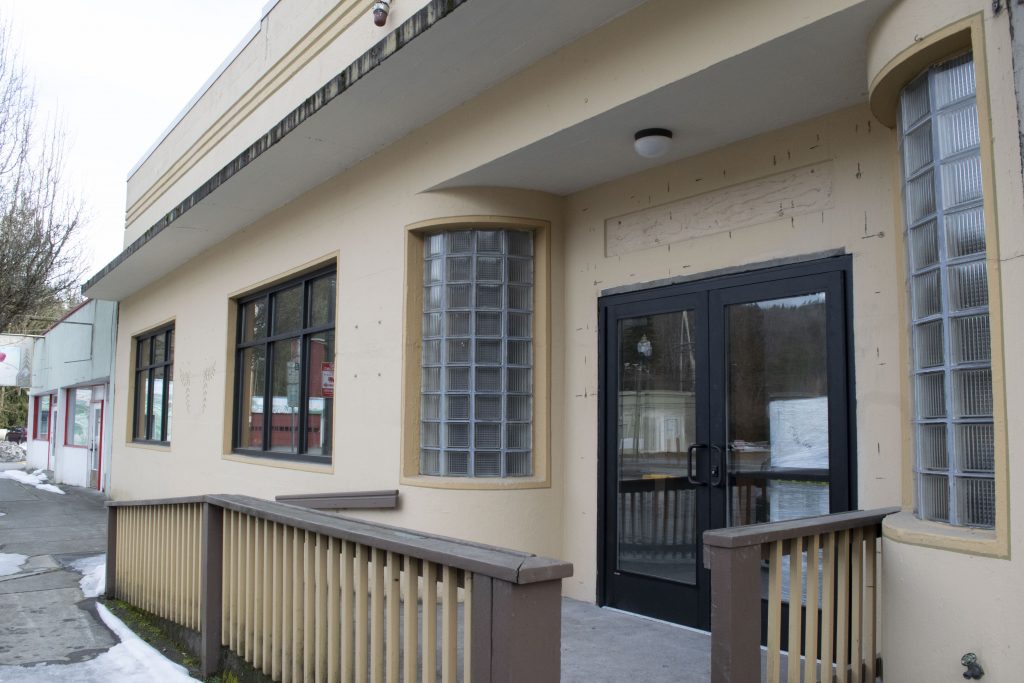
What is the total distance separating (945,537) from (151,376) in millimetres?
13193

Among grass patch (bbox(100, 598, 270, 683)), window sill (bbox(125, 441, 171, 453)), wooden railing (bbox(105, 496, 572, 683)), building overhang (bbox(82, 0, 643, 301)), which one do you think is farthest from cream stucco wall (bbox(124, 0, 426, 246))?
grass patch (bbox(100, 598, 270, 683))

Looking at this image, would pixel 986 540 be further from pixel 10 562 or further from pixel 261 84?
pixel 10 562

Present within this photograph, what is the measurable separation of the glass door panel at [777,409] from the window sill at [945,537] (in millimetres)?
1166

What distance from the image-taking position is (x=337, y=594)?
142 inches

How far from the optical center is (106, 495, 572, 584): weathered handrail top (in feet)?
8.14

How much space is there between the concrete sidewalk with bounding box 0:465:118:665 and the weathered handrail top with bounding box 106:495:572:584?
2371mm

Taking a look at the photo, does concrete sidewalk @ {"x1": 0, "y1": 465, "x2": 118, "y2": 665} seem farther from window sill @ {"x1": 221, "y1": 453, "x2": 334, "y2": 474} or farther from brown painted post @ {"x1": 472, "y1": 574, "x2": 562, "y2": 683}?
brown painted post @ {"x1": 472, "y1": 574, "x2": 562, "y2": 683}

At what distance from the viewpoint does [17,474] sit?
22.8 m

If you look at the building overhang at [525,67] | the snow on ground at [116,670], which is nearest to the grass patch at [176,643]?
the snow on ground at [116,670]

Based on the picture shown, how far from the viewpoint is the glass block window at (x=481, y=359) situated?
6.08 m

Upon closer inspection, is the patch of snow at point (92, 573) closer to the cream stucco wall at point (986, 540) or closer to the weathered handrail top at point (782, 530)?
the weathered handrail top at point (782, 530)

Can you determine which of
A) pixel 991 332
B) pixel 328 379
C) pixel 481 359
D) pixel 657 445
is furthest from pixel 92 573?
pixel 991 332

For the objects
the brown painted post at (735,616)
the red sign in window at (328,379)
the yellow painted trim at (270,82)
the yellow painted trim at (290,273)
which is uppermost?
the yellow painted trim at (270,82)

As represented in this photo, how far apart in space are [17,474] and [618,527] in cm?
2250
